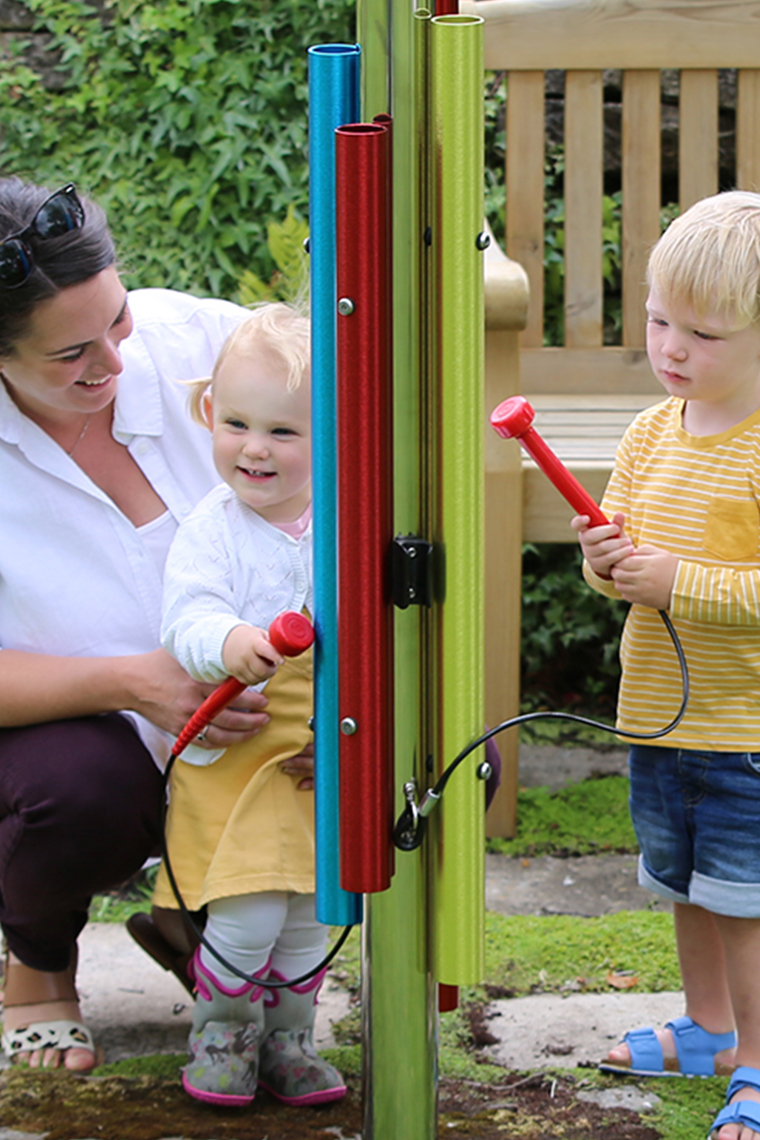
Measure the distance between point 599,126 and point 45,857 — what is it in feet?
7.55

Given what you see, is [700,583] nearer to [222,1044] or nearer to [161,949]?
[222,1044]

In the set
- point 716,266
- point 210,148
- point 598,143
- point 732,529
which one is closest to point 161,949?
point 732,529

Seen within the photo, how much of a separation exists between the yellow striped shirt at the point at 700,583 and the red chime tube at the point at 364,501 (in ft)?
1.47

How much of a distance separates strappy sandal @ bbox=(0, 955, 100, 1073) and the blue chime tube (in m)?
0.70

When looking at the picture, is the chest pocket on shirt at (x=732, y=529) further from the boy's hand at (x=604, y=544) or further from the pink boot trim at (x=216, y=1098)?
the pink boot trim at (x=216, y=1098)

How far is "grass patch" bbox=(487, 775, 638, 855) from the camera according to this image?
9.18ft

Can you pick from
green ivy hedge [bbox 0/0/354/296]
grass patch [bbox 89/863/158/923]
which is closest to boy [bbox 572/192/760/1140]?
grass patch [bbox 89/863/158/923]

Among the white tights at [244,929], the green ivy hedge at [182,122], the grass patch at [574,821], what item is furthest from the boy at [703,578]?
the green ivy hedge at [182,122]

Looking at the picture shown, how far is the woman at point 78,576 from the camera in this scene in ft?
5.89

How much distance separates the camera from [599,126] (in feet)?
10.9

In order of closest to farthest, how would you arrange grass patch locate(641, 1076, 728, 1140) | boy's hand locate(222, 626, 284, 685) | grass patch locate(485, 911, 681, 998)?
1. boy's hand locate(222, 626, 284, 685)
2. grass patch locate(641, 1076, 728, 1140)
3. grass patch locate(485, 911, 681, 998)

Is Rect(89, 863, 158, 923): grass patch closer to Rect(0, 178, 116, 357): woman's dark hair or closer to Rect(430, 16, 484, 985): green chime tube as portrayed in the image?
Rect(0, 178, 116, 357): woman's dark hair

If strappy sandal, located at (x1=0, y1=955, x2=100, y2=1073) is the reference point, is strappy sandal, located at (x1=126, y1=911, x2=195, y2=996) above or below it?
above

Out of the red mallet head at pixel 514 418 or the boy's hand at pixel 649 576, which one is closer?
the red mallet head at pixel 514 418
